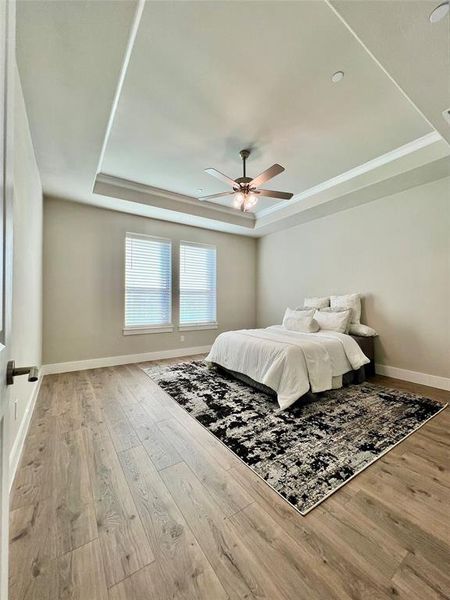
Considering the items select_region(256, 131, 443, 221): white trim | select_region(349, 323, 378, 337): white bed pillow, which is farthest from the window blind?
select_region(349, 323, 378, 337): white bed pillow

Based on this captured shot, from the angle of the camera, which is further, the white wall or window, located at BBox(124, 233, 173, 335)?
window, located at BBox(124, 233, 173, 335)

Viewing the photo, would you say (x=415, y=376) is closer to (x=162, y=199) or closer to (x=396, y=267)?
(x=396, y=267)

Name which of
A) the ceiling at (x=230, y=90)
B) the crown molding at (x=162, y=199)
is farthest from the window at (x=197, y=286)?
the ceiling at (x=230, y=90)

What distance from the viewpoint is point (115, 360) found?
4445mm

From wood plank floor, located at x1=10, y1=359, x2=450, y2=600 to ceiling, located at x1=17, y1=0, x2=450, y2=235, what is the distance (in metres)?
2.81

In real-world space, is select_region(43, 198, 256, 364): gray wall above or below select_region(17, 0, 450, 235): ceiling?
below

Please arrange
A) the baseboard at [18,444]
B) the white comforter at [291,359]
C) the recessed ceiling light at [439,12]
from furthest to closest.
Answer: the white comforter at [291,359] < the baseboard at [18,444] < the recessed ceiling light at [439,12]

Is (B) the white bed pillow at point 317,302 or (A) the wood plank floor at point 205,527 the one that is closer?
(A) the wood plank floor at point 205,527

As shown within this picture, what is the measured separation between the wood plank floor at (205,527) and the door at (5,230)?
675 mm

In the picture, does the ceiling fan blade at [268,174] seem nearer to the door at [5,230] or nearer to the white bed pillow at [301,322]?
the white bed pillow at [301,322]

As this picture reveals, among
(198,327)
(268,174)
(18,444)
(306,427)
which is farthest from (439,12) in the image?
(198,327)

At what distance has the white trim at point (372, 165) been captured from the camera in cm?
294

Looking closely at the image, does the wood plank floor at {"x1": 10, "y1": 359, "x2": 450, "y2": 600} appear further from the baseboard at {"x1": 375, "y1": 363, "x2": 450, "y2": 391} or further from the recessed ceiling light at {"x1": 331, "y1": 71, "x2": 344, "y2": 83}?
the recessed ceiling light at {"x1": 331, "y1": 71, "x2": 344, "y2": 83}

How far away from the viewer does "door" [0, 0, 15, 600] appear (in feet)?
2.30
